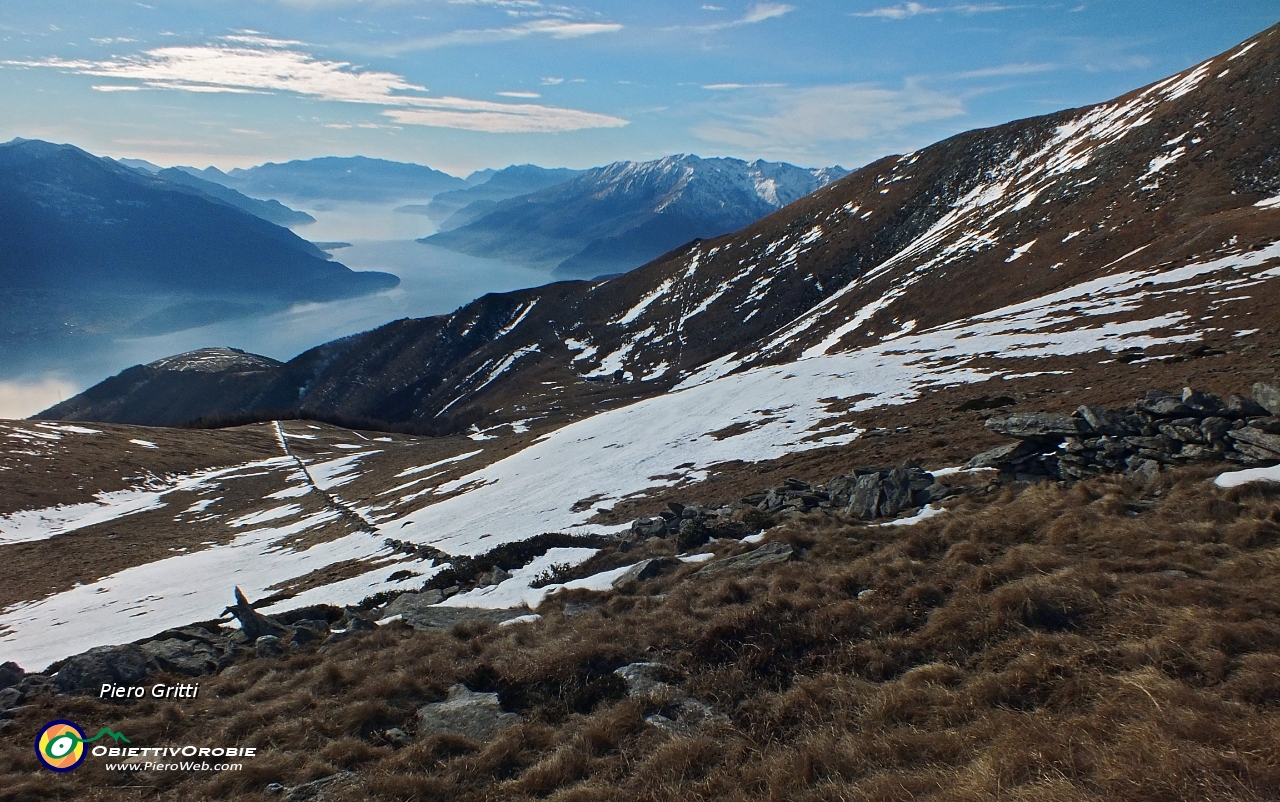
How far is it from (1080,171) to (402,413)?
549 feet

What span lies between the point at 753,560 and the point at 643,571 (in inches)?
105

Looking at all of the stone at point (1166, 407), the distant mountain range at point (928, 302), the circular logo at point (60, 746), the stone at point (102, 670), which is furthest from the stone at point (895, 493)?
the stone at point (102, 670)

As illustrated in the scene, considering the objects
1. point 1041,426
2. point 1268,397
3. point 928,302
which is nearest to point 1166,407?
point 1268,397

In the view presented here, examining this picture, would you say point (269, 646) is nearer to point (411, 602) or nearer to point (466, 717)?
point (411, 602)

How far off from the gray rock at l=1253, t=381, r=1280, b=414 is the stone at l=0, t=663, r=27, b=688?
27.7 metres

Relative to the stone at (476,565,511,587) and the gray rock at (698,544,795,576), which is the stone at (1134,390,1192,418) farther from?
the stone at (476,565,511,587)

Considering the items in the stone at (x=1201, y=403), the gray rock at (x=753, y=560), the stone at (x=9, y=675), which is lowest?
the gray rock at (x=753, y=560)

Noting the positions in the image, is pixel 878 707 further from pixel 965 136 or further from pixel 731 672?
pixel 965 136

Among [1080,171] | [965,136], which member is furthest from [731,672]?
[965,136]

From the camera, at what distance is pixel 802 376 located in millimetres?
37375

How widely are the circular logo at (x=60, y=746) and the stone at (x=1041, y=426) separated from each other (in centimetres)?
2083

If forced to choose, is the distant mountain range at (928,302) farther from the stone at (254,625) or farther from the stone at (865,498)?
the stone at (254,625)

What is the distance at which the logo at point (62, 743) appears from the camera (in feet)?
29.0

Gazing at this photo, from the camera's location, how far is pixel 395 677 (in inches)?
405
